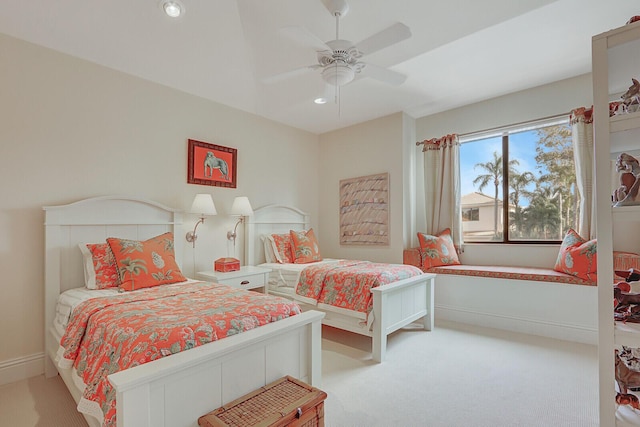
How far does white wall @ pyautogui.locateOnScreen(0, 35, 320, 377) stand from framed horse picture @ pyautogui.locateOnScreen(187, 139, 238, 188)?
7 centimetres

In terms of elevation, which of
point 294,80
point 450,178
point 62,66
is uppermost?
point 294,80

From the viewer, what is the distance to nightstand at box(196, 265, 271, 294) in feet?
10.0

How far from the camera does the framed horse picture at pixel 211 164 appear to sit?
3438 millimetres

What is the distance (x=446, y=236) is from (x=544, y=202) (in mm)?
1161

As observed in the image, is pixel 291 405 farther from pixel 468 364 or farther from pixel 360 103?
pixel 360 103

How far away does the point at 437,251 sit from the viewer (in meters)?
3.91

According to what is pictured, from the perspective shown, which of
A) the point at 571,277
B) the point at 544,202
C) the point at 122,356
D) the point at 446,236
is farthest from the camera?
the point at 446,236

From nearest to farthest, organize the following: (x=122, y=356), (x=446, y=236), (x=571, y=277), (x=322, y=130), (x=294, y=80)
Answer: (x=122, y=356), (x=571, y=277), (x=294, y=80), (x=446, y=236), (x=322, y=130)

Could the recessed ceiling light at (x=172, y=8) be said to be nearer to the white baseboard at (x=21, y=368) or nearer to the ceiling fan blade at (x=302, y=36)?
the ceiling fan blade at (x=302, y=36)

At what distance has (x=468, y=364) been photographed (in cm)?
256

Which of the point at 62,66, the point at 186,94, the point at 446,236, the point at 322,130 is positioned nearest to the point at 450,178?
the point at 446,236

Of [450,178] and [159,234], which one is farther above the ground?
[450,178]

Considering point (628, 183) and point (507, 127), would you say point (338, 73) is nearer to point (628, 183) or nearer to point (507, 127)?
point (628, 183)

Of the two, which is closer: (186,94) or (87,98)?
(87,98)
